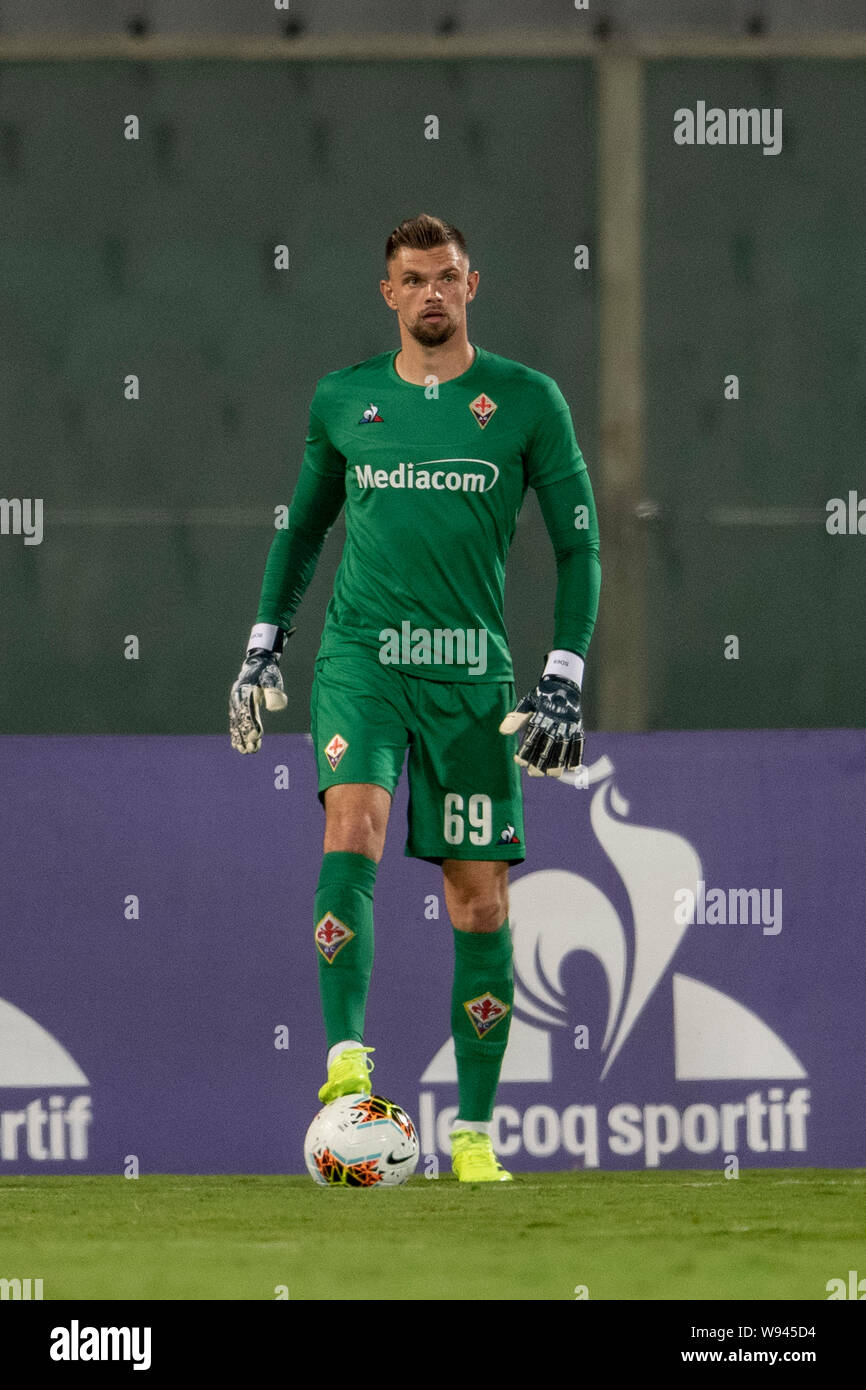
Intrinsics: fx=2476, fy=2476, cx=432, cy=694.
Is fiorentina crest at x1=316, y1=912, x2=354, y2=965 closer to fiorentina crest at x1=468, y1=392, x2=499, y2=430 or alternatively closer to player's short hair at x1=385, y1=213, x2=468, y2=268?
fiorentina crest at x1=468, y1=392, x2=499, y2=430

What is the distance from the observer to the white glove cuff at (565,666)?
6.23 metres

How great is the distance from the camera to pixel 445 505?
6.21m

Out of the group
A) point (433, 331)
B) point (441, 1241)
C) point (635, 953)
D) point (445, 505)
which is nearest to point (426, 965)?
point (635, 953)

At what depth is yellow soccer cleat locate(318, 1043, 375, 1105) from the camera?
5.62 meters

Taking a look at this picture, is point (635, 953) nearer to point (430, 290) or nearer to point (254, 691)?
point (254, 691)

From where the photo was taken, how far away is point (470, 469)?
20.4 ft

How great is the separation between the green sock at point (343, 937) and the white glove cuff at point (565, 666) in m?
0.74

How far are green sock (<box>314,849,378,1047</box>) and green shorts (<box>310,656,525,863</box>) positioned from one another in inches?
9.5

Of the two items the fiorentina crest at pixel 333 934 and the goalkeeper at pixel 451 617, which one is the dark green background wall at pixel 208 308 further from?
the fiorentina crest at pixel 333 934

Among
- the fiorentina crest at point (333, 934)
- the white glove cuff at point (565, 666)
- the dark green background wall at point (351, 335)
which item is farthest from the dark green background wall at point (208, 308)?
the fiorentina crest at point (333, 934)

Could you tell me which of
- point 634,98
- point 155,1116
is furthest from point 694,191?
point 155,1116

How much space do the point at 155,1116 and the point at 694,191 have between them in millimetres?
3481

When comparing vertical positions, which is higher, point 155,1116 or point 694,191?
point 694,191

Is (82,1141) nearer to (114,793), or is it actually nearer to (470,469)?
(114,793)
